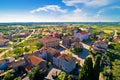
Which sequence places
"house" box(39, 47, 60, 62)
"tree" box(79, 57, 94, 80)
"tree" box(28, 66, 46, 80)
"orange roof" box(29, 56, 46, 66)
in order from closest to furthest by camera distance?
"tree" box(79, 57, 94, 80), "tree" box(28, 66, 46, 80), "orange roof" box(29, 56, 46, 66), "house" box(39, 47, 60, 62)

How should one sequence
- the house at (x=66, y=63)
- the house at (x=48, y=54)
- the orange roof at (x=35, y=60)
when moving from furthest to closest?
the house at (x=48, y=54)
the orange roof at (x=35, y=60)
the house at (x=66, y=63)

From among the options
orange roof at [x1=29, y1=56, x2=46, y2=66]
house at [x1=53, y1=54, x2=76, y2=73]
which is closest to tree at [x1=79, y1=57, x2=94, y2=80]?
house at [x1=53, y1=54, x2=76, y2=73]

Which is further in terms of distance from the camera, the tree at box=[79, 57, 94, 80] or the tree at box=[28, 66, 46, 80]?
the tree at box=[28, 66, 46, 80]

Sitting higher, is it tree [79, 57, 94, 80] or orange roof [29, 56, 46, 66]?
tree [79, 57, 94, 80]

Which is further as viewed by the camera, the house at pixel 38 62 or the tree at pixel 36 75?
the house at pixel 38 62

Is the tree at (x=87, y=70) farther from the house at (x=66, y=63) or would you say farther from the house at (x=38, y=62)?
the house at (x=38, y=62)

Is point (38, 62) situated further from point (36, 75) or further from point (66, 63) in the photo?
point (36, 75)

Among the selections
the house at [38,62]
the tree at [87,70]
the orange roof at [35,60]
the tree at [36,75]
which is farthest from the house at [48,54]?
the tree at [87,70]

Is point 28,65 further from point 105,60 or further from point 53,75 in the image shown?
point 105,60

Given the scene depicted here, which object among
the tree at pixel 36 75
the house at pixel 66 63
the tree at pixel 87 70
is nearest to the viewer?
the tree at pixel 87 70

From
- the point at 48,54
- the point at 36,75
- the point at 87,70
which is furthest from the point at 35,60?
the point at 87,70

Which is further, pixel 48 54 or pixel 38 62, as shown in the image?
pixel 48 54

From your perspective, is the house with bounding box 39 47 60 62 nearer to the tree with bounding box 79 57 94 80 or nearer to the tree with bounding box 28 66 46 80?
the tree with bounding box 28 66 46 80
